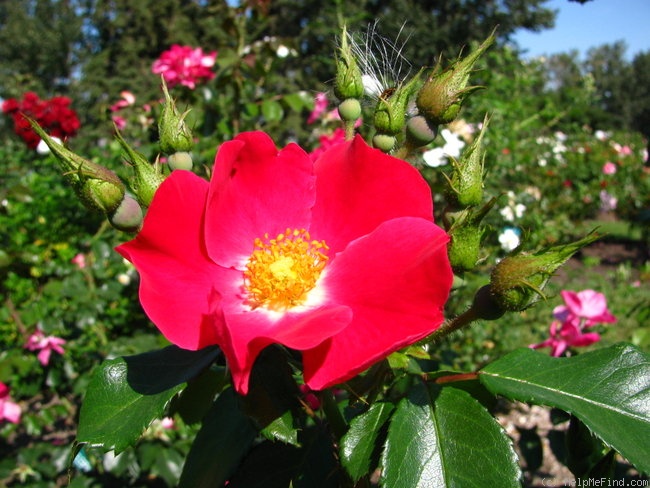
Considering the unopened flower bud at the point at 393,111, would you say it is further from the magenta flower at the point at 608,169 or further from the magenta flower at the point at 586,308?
Result: the magenta flower at the point at 608,169

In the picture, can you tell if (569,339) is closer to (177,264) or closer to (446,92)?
(446,92)

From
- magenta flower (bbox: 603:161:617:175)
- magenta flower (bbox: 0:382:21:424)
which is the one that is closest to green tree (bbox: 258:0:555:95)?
magenta flower (bbox: 603:161:617:175)

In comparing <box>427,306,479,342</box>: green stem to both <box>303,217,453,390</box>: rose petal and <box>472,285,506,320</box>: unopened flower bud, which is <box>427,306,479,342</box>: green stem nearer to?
<box>472,285,506,320</box>: unopened flower bud

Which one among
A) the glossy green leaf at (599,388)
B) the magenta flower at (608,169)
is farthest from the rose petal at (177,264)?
the magenta flower at (608,169)

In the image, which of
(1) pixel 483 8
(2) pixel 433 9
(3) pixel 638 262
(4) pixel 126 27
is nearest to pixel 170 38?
(4) pixel 126 27

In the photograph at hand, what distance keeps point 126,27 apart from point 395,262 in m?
18.8

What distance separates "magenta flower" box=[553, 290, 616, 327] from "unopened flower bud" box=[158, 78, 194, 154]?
1.11m

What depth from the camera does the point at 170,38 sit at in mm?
16016

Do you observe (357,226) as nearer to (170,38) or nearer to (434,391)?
(434,391)

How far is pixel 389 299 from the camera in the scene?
556 mm

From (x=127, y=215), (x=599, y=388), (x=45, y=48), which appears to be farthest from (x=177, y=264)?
(x=45, y=48)

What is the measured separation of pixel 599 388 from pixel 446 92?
1.26ft

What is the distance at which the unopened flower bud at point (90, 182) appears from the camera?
2.00ft

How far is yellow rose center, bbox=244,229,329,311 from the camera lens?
2.24 feet
